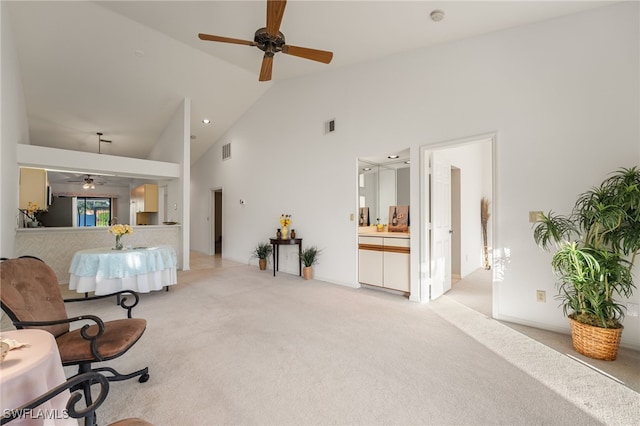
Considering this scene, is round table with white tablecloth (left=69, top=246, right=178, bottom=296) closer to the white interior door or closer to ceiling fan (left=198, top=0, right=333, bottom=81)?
ceiling fan (left=198, top=0, right=333, bottom=81)

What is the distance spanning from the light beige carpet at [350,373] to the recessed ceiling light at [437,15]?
349cm

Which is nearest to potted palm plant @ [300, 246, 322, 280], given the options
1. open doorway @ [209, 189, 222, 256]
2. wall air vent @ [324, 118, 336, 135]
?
wall air vent @ [324, 118, 336, 135]

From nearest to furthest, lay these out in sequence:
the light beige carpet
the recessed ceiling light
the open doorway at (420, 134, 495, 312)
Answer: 1. the light beige carpet
2. the recessed ceiling light
3. the open doorway at (420, 134, 495, 312)

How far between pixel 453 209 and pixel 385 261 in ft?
6.91

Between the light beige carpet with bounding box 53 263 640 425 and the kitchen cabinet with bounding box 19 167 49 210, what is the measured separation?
360 cm

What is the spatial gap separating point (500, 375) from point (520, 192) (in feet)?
6.45

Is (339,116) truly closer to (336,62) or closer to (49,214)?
(336,62)

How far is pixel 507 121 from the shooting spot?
3164mm

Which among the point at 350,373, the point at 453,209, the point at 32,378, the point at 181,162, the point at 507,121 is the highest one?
the point at 181,162

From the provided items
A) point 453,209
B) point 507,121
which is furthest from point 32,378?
point 453,209

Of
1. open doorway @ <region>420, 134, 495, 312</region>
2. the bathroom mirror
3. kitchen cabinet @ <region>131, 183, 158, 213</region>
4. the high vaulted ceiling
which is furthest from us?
kitchen cabinet @ <region>131, 183, 158, 213</region>

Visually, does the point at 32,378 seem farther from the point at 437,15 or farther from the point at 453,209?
the point at 453,209

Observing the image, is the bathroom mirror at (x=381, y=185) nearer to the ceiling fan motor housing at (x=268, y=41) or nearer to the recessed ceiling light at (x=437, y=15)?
the recessed ceiling light at (x=437, y=15)

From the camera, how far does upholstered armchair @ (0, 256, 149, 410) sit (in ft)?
5.16
